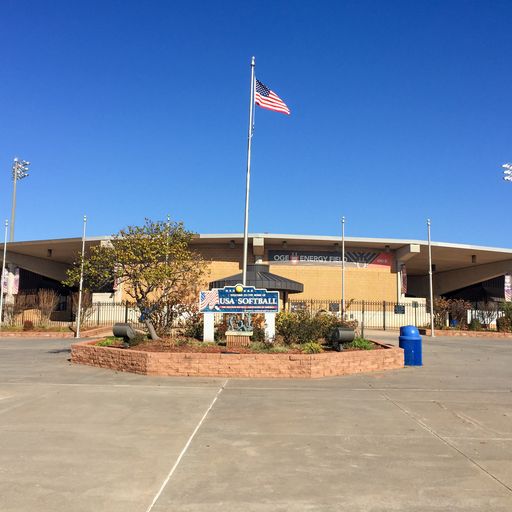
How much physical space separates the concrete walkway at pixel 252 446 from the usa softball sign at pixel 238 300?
361 cm

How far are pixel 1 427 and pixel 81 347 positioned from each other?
25.5 feet

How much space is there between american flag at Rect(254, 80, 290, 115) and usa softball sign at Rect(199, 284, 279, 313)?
7164 millimetres

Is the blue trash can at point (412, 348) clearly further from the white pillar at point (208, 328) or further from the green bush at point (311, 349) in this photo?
the white pillar at point (208, 328)

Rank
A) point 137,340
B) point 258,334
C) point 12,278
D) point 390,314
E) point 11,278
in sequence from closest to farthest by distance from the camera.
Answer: point 137,340 < point 258,334 < point 390,314 < point 11,278 < point 12,278

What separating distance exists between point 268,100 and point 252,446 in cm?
1436

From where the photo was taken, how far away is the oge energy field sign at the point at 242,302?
1471 cm

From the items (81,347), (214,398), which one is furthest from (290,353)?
(81,347)

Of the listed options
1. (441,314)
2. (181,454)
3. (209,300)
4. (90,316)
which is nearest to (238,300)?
(209,300)

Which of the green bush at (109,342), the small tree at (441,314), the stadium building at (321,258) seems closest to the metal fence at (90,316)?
the stadium building at (321,258)

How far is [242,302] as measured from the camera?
14773 mm

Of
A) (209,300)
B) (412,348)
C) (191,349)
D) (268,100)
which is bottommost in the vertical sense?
(191,349)

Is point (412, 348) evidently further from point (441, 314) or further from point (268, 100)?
point (441, 314)

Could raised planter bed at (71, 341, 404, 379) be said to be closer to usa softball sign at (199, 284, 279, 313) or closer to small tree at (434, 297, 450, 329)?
usa softball sign at (199, 284, 279, 313)

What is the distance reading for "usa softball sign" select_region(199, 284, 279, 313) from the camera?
1471cm
